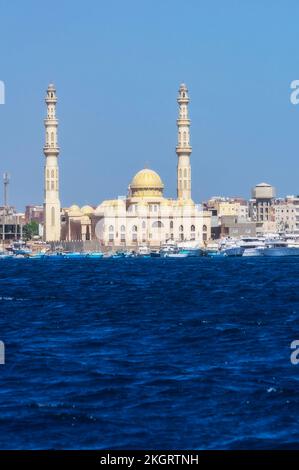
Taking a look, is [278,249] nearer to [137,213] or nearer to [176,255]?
[176,255]

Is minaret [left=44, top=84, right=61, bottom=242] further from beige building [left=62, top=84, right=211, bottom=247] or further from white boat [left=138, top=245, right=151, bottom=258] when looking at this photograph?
white boat [left=138, top=245, right=151, bottom=258]

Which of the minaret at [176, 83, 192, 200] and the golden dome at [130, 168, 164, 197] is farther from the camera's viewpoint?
the golden dome at [130, 168, 164, 197]

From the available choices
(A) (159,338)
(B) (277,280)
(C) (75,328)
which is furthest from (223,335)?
(B) (277,280)

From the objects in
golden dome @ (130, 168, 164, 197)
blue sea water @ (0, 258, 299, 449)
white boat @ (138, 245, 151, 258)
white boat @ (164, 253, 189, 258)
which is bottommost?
blue sea water @ (0, 258, 299, 449)

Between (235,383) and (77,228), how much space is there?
16605cm

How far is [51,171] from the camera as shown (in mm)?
177250

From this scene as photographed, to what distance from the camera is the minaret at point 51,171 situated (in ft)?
582

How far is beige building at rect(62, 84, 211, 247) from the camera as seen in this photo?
185500mm

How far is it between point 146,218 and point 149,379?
158102mm

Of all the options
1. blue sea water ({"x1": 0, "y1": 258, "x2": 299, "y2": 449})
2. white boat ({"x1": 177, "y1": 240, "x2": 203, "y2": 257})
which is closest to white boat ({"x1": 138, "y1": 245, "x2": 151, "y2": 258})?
white boat ({"x1": 177, "y1": 240, "x2": 203, "y2": 257})

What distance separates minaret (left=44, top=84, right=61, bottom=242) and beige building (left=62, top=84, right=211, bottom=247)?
758 cm

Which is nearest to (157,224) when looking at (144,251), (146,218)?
(146,218)

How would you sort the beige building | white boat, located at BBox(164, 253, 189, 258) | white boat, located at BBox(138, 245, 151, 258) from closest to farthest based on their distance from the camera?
white boat, located at BBox(164, 253, 189, 258) → white boat, located at BBox(138, 245, 151, 258) → the beige building
